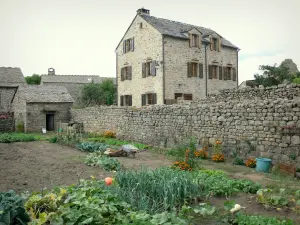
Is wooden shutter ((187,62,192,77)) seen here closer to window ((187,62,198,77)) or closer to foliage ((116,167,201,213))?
window ((187,62,198,77))

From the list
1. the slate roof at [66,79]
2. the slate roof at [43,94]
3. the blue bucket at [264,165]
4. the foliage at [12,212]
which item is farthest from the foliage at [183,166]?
the slate roof at [66,79]

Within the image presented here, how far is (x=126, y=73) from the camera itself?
26.5 metres

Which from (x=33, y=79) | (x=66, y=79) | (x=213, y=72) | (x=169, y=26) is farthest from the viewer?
(x=33, y=79)

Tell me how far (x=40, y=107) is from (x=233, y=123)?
2027cm

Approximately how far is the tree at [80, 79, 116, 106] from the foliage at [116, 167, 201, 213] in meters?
34.8

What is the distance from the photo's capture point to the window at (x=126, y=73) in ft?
85.6

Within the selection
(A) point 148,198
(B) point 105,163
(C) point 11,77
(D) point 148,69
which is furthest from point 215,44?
(C) point 11,77

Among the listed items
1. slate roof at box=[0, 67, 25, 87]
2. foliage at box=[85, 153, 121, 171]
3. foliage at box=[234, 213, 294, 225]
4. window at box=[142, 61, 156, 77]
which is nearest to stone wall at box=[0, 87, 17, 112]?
slate roof at box=[0, 67, 25, 87]

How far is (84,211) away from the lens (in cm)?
459

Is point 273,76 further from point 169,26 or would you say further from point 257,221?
point 257,221

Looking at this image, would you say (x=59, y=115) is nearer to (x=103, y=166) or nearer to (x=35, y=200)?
(x=103, y=166)

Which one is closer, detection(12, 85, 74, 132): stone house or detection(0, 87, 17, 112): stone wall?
detection(12, 85, 74, 132): stone house

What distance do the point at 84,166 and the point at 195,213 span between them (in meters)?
5.69

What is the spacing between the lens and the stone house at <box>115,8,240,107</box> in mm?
23188
